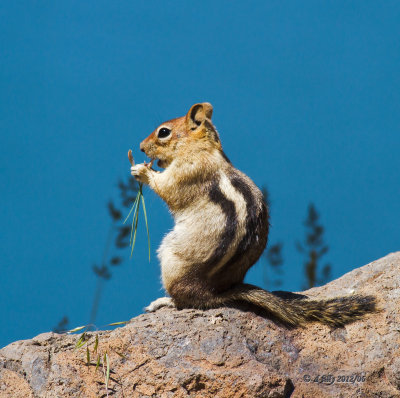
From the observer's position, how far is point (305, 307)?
6285 millimetres

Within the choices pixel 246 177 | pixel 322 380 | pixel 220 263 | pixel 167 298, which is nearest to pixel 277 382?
pixel 322 380

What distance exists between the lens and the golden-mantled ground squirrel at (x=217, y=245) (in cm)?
617

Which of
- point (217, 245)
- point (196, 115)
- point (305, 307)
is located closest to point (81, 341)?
point (217, 245)

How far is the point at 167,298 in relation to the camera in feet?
21.9

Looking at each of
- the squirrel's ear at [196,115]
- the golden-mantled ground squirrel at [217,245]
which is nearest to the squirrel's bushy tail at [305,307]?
the golden-mantled ground squirrel at [217,245]

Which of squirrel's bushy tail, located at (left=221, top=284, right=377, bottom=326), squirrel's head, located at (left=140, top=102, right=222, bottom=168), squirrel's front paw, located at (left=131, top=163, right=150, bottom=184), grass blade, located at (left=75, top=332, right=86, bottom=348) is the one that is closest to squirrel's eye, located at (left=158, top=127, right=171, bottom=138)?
squirrel's head, located at (left=140, top=102, right=222, bottom=168)

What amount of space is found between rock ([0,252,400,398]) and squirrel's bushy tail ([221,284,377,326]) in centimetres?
10

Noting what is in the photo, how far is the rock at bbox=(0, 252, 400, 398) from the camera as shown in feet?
17.8

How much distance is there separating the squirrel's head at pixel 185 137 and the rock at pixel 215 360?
1808 millimetres

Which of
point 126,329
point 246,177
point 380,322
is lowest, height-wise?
point 380,322

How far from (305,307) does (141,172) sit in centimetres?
232

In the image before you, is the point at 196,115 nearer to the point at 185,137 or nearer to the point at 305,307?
the point at 185,137

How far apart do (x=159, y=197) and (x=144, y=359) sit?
1878mm

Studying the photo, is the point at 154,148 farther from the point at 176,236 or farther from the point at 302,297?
the point at 302,297
